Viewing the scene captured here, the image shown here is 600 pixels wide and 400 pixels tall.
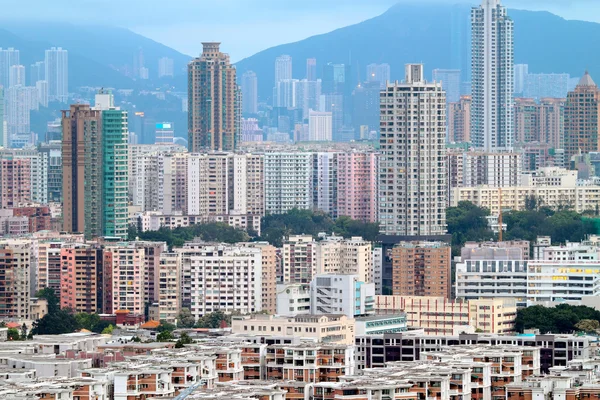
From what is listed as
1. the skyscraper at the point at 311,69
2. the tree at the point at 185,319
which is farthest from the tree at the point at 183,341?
the skyscraper at the point at 311,69

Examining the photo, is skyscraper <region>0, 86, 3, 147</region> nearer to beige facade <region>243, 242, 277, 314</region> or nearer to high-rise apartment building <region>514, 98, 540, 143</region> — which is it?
high-rise apartment building <region>514, 98, 540, 143</region>

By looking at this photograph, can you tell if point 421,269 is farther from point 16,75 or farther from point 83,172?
point 16,75

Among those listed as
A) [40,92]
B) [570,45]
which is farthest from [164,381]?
[570,45]

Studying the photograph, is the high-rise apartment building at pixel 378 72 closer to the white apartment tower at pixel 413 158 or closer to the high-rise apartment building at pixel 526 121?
the high-rise apartment building at pixel 526 121

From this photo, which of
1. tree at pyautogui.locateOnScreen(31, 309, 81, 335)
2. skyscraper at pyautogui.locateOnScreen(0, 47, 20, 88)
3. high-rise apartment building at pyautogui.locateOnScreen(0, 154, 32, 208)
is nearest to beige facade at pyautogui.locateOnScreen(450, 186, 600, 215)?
high-rise apartment building at pyautogui.locateOnScreen(0, 154, 32, 208)

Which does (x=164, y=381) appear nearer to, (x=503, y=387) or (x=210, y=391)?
(x=210, y=391)
